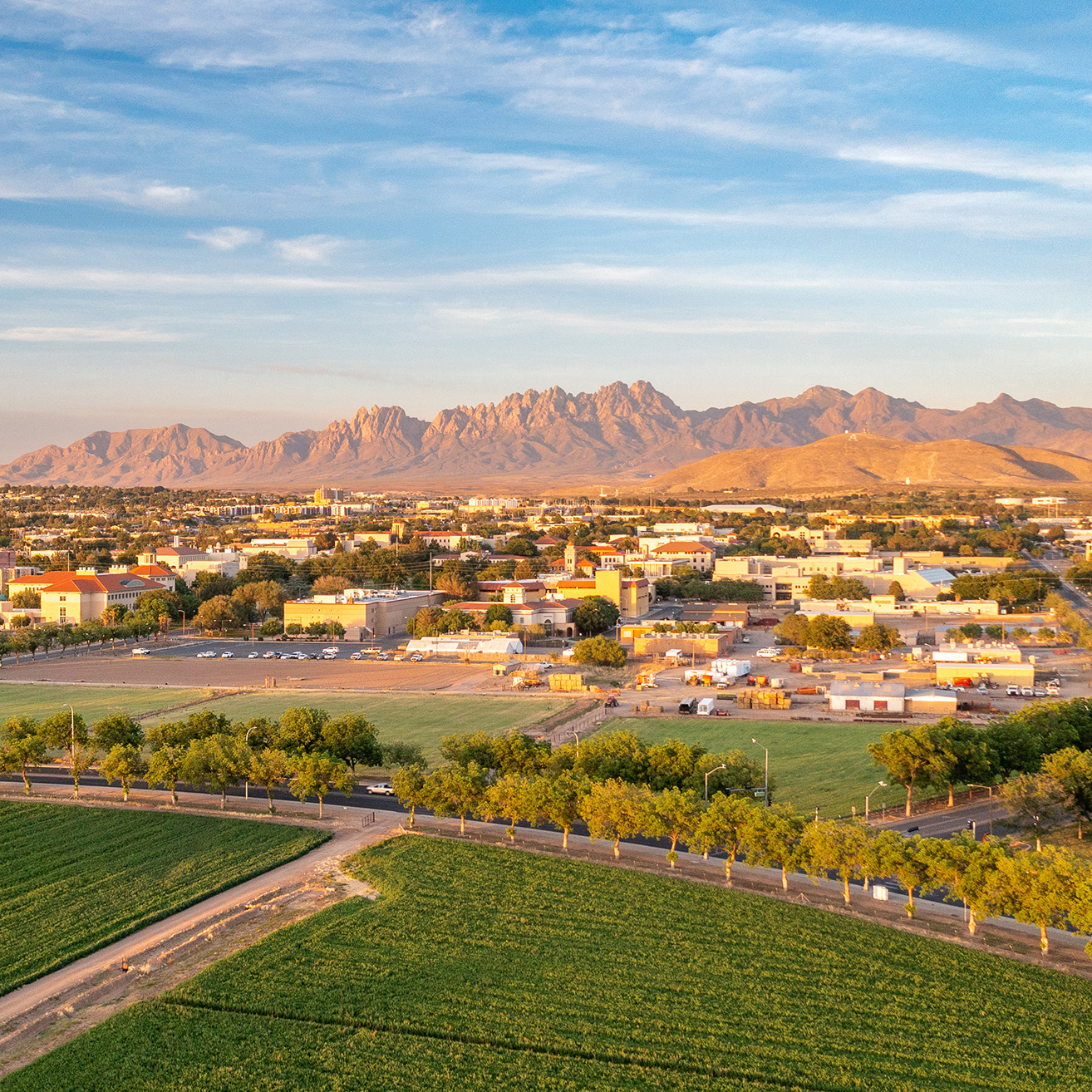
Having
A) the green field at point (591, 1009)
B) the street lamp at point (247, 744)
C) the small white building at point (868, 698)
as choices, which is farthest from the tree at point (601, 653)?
the green field at point (591, 1009)

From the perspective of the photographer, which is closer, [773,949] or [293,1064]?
[293,1064]

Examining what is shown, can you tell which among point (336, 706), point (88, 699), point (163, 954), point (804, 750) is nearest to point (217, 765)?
point (163, 954)

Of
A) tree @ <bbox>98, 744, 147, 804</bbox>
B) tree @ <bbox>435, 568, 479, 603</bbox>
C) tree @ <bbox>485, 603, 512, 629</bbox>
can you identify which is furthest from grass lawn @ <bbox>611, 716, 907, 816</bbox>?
tree @ <bbox>435, 568, 479, 603</bbox>

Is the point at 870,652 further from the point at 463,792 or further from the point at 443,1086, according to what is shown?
the point at 443,1086

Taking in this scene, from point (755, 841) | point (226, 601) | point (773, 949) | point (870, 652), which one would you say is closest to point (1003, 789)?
point (755, 841)

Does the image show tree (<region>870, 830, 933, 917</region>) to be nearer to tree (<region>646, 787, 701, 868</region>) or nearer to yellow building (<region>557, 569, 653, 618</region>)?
tree (<region>646, 787, 701, 868</region>)

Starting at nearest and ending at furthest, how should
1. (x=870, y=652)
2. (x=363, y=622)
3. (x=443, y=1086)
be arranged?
(x=443, y=1086) < (x=870, y=652) < (x=363, y=622)
